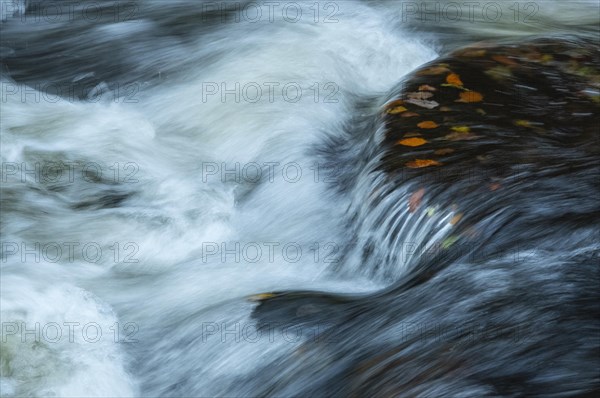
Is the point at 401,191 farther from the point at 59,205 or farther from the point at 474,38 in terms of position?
the point at 474,38

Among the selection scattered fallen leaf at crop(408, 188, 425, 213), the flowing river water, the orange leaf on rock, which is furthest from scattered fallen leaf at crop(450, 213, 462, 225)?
the orange leaf on rock

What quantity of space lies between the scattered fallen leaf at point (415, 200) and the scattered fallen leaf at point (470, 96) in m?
1.01

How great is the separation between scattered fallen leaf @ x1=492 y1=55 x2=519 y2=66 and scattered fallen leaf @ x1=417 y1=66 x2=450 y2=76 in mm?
427

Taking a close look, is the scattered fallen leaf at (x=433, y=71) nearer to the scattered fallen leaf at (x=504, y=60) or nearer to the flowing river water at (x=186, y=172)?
the scattered fallen leaf at (x=504, y=60)

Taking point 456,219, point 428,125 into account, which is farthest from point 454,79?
point 456,219

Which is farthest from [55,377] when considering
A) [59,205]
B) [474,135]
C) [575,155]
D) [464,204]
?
[575,155]

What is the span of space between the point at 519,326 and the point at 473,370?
337 millimetres

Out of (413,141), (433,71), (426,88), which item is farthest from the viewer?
(433,71)

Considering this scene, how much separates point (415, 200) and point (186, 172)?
196cm

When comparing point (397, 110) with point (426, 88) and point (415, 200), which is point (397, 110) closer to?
point (426, 88)

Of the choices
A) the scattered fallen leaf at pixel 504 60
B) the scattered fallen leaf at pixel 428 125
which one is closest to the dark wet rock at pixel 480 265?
the scattered fallen leaf at pixel 428 125

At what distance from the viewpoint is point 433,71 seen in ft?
18.2

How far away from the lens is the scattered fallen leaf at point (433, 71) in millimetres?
5504

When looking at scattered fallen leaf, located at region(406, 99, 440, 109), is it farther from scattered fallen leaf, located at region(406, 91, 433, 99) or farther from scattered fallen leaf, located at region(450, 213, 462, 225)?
scattered fallen leaf, located at region(450, 213, 462, 225)
